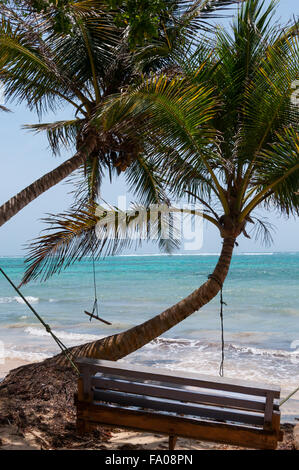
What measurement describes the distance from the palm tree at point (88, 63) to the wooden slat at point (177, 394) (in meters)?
2.55

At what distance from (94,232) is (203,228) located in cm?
151

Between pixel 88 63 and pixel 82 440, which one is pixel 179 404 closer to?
pixel 82 440

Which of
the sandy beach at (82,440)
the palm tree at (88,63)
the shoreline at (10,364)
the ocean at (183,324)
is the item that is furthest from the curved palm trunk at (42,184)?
the shoreline at (10,364)

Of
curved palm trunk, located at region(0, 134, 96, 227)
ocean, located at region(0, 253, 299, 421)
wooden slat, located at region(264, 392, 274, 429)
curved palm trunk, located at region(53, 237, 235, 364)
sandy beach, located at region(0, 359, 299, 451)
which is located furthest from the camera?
ocean, located at region(0, 253, 299, 421)

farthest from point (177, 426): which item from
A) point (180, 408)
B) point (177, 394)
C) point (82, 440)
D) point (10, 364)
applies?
point (10, 364)

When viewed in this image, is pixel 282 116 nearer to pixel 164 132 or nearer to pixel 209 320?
pixel 164 132

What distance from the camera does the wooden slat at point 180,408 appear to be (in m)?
3.26

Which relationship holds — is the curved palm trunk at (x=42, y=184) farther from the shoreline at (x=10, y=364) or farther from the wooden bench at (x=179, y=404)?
the shoreline at (x=10, y=364)

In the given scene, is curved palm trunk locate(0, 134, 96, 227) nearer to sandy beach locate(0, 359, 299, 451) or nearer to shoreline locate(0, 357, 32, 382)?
sandy beach locate(0, 359, 299, 451)

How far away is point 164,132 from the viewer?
504 centimetres

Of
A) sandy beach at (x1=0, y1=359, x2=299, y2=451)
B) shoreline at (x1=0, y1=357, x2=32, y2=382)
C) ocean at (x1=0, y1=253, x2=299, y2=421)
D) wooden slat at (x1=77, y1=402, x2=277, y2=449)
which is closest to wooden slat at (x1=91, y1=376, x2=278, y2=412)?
wooden slat at (x1=77, y1=402, x2=277, y2=449)

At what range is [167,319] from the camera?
571 cm

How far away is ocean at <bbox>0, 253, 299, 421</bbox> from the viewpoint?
987cm

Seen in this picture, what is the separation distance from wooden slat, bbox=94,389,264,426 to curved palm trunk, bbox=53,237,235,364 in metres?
2.13
